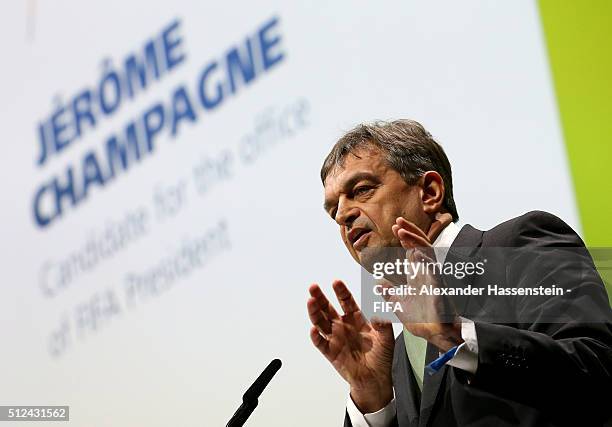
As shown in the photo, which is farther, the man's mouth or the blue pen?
the man's mouth

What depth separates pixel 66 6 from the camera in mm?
3539

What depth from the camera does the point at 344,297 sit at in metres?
2.01

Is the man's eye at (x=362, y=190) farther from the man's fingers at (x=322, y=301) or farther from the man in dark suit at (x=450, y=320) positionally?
the man's fingers at (x=322, y=301)

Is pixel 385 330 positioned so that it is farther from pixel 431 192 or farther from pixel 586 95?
pixel 586 95

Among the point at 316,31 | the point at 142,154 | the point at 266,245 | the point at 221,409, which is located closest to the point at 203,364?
the point at 221,409

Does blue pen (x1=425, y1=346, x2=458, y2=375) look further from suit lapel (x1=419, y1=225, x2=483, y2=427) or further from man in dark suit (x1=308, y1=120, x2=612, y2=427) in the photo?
suit lapel (x1=419, y1=225, x2=483, y2=427)

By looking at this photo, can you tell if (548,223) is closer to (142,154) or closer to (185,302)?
(185,302)

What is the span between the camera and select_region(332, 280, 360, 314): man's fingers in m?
1.94

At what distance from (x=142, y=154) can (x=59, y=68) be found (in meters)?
0.57

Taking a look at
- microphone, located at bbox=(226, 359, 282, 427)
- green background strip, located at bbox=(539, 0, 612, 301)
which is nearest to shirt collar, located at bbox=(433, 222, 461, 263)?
microphone, located at bbox=(226, 359, 282, 427)

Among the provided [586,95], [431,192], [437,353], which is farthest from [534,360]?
[586,95]

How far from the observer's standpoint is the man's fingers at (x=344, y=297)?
194 centimetres

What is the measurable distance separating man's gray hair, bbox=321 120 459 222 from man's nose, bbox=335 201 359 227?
141 millimetres

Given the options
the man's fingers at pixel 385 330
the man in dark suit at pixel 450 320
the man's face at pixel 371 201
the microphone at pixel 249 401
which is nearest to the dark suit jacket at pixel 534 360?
the man in dark suit at pixel 450 320
